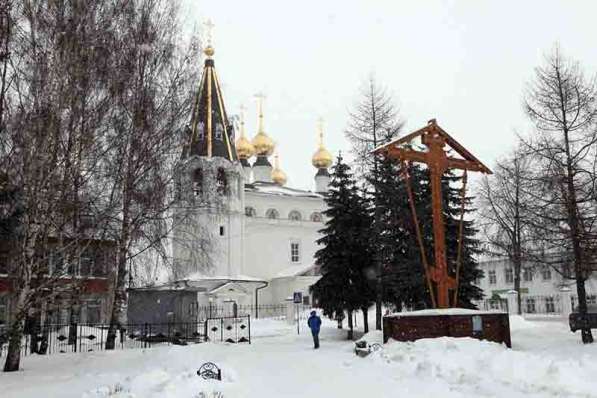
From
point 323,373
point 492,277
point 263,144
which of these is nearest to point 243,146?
point 263,144

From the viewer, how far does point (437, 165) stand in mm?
16500

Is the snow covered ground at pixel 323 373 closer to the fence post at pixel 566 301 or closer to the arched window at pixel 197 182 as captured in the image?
the arched window at pixel 197 182

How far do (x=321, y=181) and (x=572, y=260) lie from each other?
40.6 m

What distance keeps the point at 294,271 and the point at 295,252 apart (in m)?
2.92

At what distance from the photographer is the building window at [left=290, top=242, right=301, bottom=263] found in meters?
A: 51.1

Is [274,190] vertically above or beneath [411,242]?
above

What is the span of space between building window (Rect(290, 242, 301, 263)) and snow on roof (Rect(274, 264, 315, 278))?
2.51 ft

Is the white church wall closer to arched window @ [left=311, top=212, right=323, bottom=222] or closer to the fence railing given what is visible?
arched window @ [left=311, top=212, right=323, bottom=222]

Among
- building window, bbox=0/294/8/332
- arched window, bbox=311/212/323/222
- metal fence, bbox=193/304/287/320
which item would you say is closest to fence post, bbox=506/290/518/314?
metal fence, bbox=193/304/287/320

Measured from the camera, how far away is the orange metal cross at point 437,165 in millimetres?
15789

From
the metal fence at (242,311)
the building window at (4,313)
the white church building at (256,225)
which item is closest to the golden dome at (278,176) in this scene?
the white church building at (256,225)

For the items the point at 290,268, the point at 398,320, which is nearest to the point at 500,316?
the point at 398,320

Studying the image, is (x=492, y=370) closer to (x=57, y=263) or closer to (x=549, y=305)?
(x=57, y=263)

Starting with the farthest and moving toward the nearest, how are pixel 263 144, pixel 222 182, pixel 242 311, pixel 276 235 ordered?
1. pixel 263 144
2. pixel 276 235
3. pixel 242 311
4. pixel 222 182
